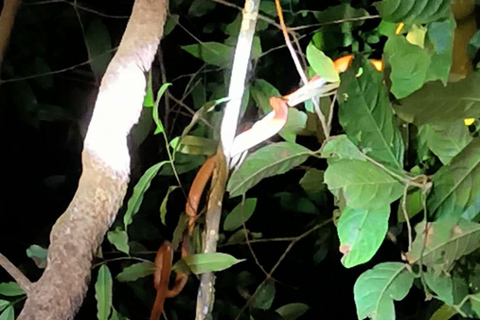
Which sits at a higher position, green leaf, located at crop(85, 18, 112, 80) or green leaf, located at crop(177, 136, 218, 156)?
green leaf, located at crop(85, 18, 112, 80)

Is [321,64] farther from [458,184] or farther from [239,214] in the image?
[239,214]

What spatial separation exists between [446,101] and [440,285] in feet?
0.59

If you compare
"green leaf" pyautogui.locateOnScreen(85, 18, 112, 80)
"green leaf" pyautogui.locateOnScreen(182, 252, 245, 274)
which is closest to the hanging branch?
"green leaf" pyautogui.locateOnScreen(182, 252, 245, 274)

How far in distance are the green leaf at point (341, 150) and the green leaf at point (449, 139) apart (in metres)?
0.07

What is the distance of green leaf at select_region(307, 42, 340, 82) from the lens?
22.1 inches

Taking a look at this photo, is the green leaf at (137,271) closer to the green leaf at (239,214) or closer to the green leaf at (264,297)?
the green leaf at (239,214)

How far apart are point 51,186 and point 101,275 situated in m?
0.49

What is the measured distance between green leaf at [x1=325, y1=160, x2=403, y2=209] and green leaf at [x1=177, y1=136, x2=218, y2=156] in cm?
16

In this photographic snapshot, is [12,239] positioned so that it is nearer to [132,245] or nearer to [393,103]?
[132,245]

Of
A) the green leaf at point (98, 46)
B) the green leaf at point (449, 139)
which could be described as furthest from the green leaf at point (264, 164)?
the green leaf at point (98, 46)

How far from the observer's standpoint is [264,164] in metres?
0.61

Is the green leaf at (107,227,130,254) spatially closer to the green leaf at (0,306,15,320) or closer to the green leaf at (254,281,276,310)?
the green leaf at (0,306,15,320)

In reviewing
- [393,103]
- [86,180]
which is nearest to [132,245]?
[86,180]

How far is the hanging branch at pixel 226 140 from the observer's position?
1.92 feet
